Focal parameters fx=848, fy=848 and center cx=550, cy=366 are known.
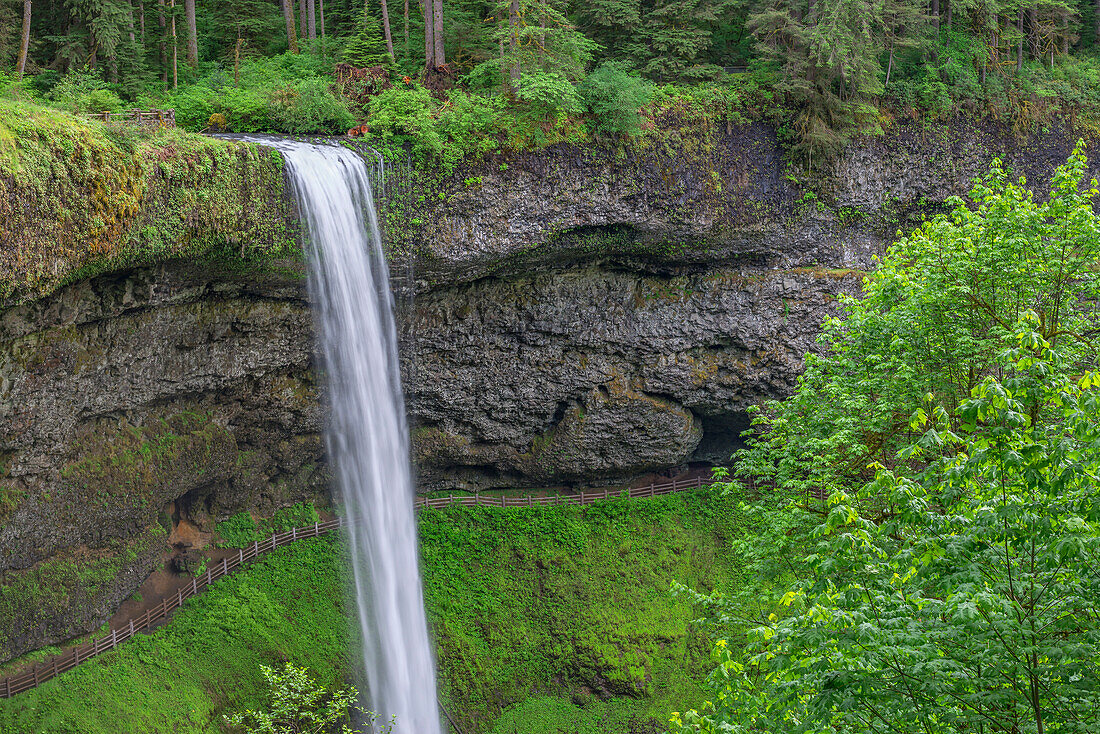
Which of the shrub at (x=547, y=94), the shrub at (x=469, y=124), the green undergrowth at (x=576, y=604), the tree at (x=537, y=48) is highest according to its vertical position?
the tree at (x=537, y=48)

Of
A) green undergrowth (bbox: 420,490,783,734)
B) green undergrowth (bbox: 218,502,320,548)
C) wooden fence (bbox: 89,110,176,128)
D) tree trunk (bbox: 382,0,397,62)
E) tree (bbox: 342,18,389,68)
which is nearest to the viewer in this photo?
wooden fence (bbox: 89,110,176,128)

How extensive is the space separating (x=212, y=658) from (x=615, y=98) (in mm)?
16447

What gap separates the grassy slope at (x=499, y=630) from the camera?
1897cm

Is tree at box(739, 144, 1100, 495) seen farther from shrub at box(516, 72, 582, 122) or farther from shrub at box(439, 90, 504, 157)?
shrub at box(439, 90, 504, 157)

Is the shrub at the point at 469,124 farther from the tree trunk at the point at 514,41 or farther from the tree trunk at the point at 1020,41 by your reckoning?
the tree trunk at the point at 1020,41

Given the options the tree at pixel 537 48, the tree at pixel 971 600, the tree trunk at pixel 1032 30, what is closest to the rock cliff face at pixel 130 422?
the tree at pixel 537 48

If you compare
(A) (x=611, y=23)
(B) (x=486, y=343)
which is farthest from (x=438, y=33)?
(B) (x=486, y=343)

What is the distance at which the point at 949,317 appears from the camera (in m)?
13.2

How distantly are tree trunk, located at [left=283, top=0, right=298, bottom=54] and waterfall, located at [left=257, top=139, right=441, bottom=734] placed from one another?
9.42 metres

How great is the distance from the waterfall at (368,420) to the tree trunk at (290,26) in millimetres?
9419

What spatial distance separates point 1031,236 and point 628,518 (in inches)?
597

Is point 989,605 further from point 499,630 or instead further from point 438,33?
point 438,33

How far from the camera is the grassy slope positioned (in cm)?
1897

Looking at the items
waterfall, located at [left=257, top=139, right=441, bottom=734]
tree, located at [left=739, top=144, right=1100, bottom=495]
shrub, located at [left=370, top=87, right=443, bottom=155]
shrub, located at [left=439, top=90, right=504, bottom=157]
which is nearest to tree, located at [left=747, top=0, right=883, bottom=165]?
shrub, located at [left=439, top=90, right=504, bottom=157]
